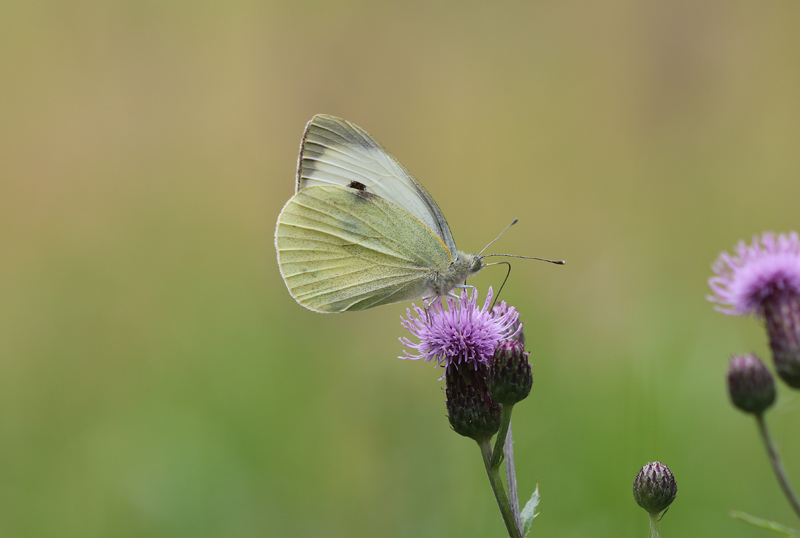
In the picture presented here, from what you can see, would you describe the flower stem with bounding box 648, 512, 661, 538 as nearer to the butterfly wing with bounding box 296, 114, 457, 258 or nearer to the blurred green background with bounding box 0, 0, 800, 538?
the blurred green background with bounding box 0, 0, 800, 538

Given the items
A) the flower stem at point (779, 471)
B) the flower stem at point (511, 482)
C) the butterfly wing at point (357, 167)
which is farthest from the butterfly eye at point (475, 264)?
the flower stem at point (779, 471)

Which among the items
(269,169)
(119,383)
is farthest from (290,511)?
(269,169)

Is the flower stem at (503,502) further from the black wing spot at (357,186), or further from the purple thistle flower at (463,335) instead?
the black wing spot at (357,186)

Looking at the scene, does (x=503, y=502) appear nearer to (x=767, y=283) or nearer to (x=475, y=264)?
(x=767, y=283)

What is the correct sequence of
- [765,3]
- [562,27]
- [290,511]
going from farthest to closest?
1. [562,27]
2. [765,3]
3. [290,511]

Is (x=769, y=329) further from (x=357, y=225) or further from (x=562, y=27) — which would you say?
(x=562, y=27)

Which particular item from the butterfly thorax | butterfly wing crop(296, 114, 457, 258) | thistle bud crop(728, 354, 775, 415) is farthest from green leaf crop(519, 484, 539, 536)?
butterfly wing crop(296, 114, 457, 258)

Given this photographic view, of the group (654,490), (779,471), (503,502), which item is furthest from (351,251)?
(779,471)
